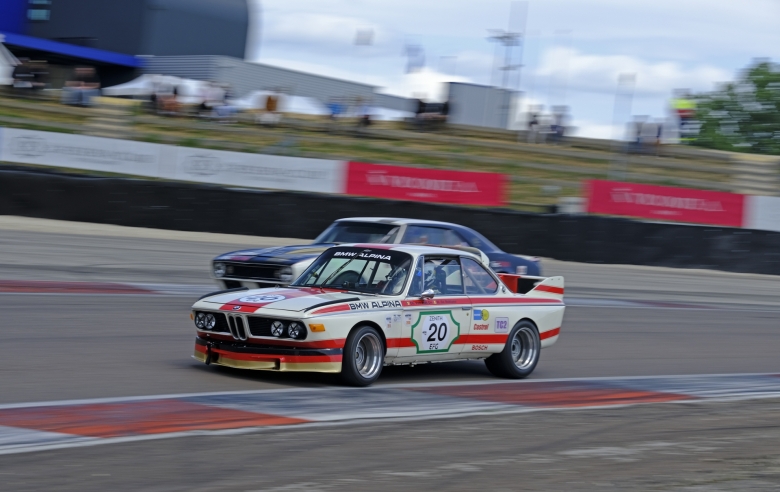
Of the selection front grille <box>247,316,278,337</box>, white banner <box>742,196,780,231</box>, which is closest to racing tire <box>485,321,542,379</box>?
front grille <box>247,316,278,337</box>

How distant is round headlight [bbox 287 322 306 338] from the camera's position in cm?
727

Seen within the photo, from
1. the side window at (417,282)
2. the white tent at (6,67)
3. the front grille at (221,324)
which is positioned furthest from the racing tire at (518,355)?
the white tent at (6,67)

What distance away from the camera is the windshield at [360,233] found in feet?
38.4

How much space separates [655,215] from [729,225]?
190cm

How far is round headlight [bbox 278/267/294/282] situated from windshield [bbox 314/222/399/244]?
45.5 inches

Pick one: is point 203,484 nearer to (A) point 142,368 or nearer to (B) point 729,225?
(A) point 142,368

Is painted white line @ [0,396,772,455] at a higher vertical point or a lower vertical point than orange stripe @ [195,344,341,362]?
lower

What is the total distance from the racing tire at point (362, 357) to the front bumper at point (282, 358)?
95 mm

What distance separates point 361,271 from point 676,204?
709 inches

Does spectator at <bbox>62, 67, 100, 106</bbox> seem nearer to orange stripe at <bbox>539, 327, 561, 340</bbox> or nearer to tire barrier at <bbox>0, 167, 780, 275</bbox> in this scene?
tire barrier at <bbox>0, 167, 780, 275</bbox>

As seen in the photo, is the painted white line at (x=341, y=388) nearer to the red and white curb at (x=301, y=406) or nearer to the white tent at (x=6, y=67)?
the red and white curb at (x=301, y=406)

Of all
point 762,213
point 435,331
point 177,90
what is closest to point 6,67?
point 177,90

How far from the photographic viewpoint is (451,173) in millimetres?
23922

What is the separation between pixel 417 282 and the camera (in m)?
8.17
